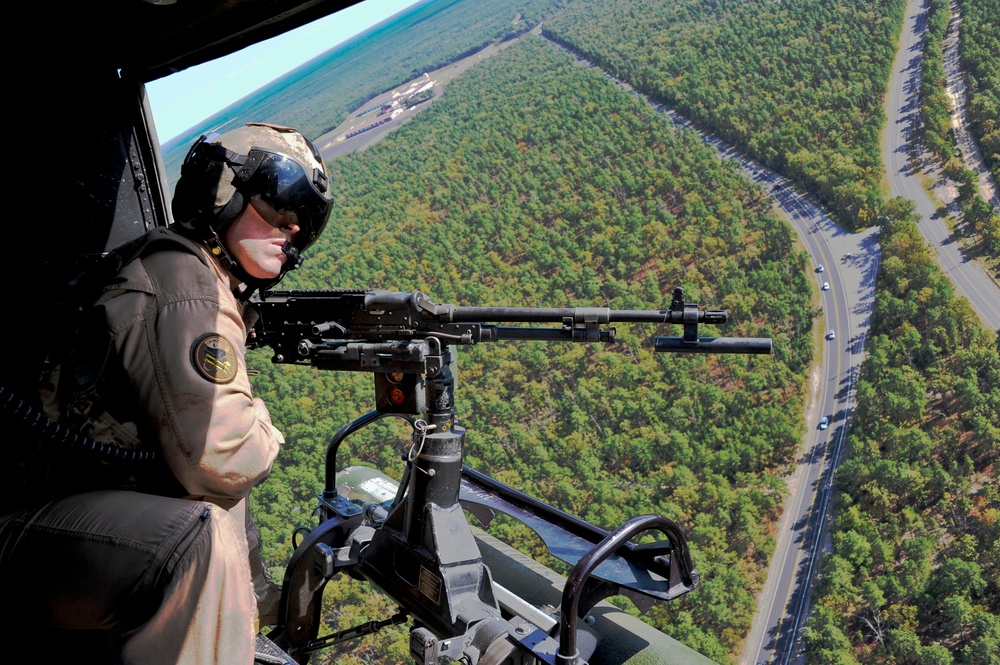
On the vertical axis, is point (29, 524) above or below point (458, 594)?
above

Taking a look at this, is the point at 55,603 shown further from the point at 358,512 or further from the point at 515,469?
the point at 515,469

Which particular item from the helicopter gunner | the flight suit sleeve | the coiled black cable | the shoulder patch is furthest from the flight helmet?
the coiled black cable

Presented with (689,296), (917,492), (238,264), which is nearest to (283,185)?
(238,264)

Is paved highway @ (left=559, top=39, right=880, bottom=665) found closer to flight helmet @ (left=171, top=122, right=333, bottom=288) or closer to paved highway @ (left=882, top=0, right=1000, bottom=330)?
paved highway @ (left=882, top=0, right=1000, bottom=330)

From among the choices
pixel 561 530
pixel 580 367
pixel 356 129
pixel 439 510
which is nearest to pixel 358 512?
pixel 439 510

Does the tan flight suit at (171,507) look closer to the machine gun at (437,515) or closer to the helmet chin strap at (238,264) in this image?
the helmet chin strap at (238,264)

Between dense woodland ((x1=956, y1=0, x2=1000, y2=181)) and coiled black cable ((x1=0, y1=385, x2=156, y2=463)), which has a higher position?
dense woodland ((x1=956, y1=0, x2=1000, y2=181))

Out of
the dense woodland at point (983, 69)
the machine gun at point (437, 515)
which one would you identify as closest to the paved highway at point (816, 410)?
the dense woodland at point (983, 69)
